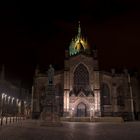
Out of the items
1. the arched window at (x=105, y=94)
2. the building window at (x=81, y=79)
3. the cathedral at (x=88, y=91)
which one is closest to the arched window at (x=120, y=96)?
the cathedral at (x=88, y=91)

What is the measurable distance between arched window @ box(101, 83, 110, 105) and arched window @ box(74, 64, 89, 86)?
4.30 metres

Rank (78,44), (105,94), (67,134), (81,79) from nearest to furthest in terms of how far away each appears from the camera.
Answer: (67,134) < (81,79) < (105,94) < (78,44)

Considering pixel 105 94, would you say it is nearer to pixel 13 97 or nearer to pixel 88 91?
pixel 88 91

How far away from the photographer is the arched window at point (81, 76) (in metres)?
48.5

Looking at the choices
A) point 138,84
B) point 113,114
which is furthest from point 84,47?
point 113,114

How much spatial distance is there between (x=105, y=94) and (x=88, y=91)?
4.87 m

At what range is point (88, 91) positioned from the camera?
155 feet

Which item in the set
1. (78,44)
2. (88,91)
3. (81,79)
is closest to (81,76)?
(81,79)

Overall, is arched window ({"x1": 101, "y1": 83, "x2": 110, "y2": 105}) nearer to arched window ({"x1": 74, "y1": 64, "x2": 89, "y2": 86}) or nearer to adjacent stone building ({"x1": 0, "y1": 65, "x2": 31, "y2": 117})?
arched window ({"x1": 74, "y1": 64, "x2": 89, "y2": 86})

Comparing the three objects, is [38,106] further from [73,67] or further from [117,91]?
[117,91]

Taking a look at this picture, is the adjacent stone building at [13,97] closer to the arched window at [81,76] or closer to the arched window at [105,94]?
the arched window at [81,76]

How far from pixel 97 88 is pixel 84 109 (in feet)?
17.7

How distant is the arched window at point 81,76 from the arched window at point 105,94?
430 centimetres


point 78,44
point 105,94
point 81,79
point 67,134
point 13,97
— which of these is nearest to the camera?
point 67,134
